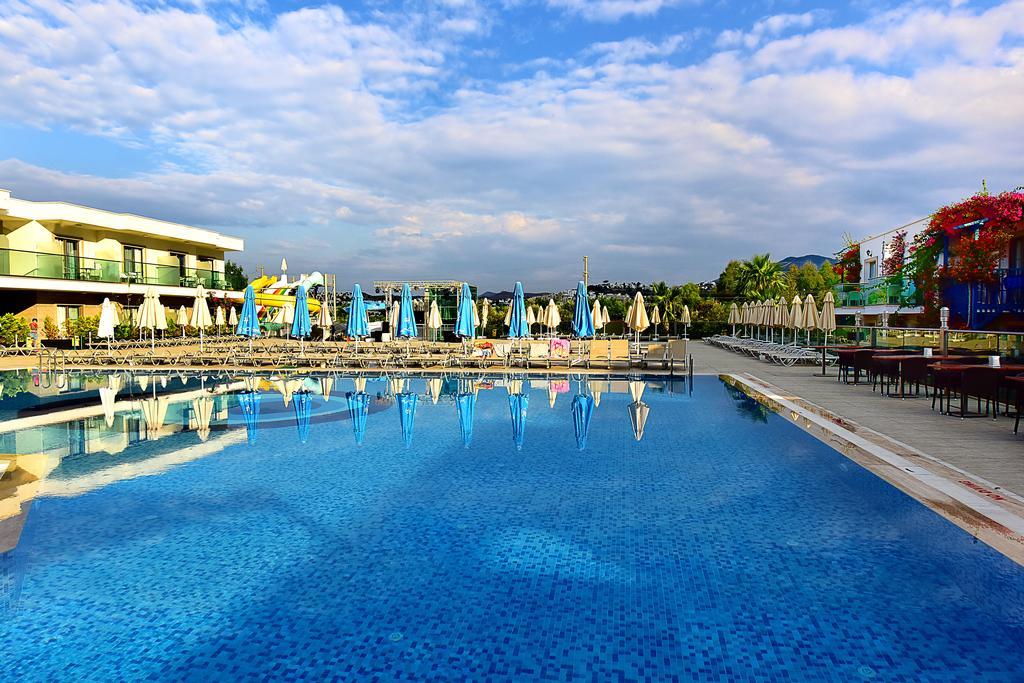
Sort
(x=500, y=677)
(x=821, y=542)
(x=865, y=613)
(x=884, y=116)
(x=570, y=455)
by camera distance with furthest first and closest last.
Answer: (x=884, y=116) → (x=570, y=455) → (x=821, y=542) → (x=865, y=613) → (x=500, y=677)

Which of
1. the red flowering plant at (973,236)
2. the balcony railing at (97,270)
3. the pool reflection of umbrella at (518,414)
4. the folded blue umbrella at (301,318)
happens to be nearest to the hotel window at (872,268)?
the red flowering plant at (973,236)

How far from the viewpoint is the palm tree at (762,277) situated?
4894 centimetres

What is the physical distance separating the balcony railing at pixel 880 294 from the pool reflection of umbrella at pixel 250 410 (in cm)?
2221

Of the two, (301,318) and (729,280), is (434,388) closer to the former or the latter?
(301,318)

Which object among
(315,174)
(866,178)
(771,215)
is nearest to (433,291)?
(315,174)

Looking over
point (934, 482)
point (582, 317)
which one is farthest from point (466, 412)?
point (582, 317)

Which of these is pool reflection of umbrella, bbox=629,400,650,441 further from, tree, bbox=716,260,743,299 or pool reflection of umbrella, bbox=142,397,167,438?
tree, bbox=716,260,743,299

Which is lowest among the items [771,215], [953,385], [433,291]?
[953,385]

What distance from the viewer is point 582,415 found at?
12055 millimetres

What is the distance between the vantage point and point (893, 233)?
35.5m

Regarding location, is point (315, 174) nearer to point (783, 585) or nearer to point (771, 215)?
point (771, 215)

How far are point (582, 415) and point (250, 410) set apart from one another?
6783 millimetres

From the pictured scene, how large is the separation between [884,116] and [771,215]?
1490 cm

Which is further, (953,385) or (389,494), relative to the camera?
(953,385)
